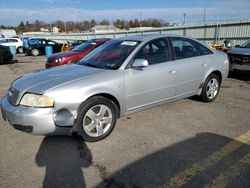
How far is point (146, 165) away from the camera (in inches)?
119

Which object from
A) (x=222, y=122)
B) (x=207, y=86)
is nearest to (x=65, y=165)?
(x=222, y=122)

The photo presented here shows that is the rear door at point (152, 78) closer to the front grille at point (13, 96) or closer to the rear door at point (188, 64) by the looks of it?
the rear door at point (188, 64)

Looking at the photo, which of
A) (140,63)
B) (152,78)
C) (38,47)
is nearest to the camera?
(140,63)

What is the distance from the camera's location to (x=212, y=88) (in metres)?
5.46

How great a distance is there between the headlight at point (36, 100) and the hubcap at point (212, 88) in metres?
3.59

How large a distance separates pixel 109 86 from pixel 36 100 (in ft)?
3.57

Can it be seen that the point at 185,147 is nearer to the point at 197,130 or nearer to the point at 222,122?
the point at 197,130

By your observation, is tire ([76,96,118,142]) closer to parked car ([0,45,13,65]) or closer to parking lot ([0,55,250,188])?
parking lot ([0,55,250,188])

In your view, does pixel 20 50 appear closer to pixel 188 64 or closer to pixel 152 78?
pixel 188 64

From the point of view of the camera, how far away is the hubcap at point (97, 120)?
3586 mm

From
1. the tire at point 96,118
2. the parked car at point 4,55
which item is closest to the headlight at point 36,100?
the tire at point 96,118

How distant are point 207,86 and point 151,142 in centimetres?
239

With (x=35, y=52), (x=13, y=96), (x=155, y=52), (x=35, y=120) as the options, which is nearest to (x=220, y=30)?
(x=155, y=52)

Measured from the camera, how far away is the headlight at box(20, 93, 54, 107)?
3252 mm
